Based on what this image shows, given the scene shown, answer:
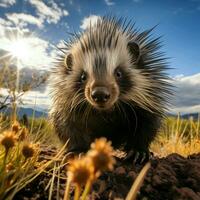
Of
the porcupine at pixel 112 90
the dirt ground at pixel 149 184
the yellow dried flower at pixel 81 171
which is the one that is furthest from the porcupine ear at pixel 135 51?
the yellow dried flower at pixel 81 171

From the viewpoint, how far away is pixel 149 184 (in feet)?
10.6

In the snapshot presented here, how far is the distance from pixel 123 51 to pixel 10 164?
3017 mm

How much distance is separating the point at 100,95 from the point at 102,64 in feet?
2.72

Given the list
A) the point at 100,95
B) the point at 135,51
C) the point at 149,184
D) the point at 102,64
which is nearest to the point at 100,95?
the point at 100,95

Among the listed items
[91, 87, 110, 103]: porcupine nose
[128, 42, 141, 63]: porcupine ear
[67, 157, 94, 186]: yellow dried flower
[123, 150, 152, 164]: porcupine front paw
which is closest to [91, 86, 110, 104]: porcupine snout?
[91, 87, 110, 103]: porcupine nose

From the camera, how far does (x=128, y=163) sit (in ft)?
13.4

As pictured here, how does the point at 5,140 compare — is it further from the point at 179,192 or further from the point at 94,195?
the point at 179,192

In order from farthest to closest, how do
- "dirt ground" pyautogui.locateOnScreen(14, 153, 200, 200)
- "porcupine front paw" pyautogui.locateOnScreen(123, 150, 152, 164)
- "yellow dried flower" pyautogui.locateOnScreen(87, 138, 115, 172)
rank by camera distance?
"porcupine front paw" pyautogui.locateOnScreen(123, 150, 152, 164) < "dirt ground" pyautogui.locateOnScreen(14, 153, 200, 200) < "yellow dried flower" pyautogui.locateOnScreen(87, 138, 115, 172)

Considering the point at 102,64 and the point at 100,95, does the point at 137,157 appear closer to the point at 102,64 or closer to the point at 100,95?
the point at 100,95

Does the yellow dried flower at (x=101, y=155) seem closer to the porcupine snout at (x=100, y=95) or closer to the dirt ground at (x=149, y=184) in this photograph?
the dirt ground at (x=149, y=184)

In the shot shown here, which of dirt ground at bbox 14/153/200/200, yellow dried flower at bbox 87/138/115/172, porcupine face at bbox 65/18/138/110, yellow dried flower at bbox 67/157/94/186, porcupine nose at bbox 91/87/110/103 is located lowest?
dirt ground at bbox 14/153/200/200

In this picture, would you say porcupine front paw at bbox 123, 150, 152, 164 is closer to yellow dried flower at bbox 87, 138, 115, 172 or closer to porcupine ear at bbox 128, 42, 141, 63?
porcupine ear at bbox 128, 42, 141, 63

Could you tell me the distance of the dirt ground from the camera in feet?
9.73

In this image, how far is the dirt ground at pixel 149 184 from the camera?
296cm
